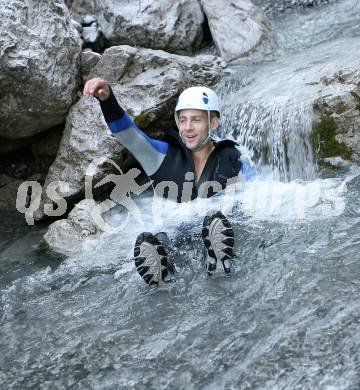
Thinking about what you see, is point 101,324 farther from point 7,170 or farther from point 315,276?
point 7,170

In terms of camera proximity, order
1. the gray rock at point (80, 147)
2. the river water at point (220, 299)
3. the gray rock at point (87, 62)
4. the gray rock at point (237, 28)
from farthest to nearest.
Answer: the gray rock at point (237, 28)
the gray rock at point (87, 62)
the gray rock at point (80, 147)
the river water at point (220, 299)

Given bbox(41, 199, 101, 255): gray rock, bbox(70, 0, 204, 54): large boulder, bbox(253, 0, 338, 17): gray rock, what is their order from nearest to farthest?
bbox(41, 199, 101, 255): gray rock
bbox(70, 0, 204, 54): large boulder
bbox(253, 0, 338, 17): gray rock

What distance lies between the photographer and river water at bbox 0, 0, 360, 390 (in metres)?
2.73

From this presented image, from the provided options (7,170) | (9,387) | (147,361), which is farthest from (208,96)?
(7,170)

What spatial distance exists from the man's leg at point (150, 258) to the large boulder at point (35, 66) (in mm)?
3098

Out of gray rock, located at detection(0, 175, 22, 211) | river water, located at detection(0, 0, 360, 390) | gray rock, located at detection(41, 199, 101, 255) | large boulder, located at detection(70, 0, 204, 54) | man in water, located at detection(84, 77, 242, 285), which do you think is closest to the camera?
river water, located at detection(0, 0, 360, 390)

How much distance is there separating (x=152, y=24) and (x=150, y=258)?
19.4ft

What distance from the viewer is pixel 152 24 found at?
8.48 metres

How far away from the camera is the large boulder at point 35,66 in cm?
573

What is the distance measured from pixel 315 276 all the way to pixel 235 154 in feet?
4.97

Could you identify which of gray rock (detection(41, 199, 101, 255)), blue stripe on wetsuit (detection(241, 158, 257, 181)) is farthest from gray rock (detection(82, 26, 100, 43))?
blue stripe on wetsuit (detection(241, 158, 257, 181))

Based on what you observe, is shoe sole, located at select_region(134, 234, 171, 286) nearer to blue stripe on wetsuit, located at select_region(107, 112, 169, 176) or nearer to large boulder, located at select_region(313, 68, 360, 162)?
blue stripe on wetsuit, located at select_region(107, 112, 169, 176)

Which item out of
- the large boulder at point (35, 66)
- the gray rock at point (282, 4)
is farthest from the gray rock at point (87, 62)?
the gray rock at point (282, 4)

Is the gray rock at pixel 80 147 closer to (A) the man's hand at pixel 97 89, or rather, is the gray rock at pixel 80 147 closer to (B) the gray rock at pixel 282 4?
(A) the man's hand at pixel 97 89
